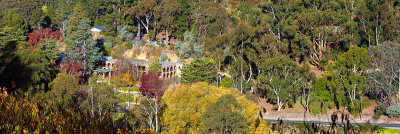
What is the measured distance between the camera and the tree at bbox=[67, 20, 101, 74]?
143 ft

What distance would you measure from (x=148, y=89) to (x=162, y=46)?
16911mm

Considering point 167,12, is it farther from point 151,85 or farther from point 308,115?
point 308,115

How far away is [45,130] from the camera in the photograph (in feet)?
19.5

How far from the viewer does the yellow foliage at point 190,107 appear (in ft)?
75.3

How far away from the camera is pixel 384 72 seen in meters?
32.2

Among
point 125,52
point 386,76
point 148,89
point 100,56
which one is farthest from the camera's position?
point 125,52

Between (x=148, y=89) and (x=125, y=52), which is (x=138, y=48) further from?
(x=148, y=89)

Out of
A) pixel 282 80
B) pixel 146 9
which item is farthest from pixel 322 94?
pixel 146 9

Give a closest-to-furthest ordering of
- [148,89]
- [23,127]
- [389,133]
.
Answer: [23,127] < [389,133] < [148,89]

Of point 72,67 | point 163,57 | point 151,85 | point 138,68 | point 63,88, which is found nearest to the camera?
point 63,88

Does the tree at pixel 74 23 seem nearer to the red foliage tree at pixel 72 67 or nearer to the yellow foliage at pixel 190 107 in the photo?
the red foliage tree at pixel 72 67

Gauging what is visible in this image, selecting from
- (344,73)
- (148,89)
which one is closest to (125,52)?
(148,89)

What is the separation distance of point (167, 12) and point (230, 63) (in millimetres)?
14276

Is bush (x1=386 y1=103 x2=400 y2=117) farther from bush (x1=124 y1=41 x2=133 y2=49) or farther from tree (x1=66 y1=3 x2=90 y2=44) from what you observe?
tree (x1=66 y1=3 x2=90 y2=44)
